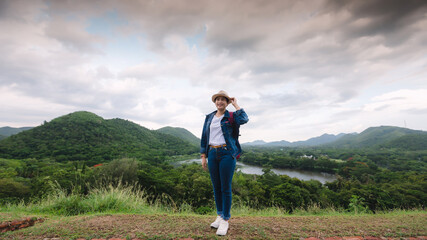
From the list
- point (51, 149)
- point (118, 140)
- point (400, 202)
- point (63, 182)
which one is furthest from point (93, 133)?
point (400, 202)

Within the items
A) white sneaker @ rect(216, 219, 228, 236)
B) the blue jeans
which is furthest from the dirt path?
the blue jeans

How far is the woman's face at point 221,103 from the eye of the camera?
9.18 ft

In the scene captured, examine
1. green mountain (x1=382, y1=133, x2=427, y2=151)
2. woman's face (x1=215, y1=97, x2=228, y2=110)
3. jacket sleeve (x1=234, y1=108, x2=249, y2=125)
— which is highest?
woman's face (x1=215, y1=97, x2=228, y2=110)

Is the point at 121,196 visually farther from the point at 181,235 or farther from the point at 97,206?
the point at 181,235

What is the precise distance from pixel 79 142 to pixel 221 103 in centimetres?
9416

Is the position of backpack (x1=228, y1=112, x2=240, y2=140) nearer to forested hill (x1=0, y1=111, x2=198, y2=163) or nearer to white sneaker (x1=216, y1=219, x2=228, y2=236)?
white sneaker (x1=216, y1=219, x2=228, y2=236)

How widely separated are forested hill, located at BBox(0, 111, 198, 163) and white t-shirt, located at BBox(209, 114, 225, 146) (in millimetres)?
64799

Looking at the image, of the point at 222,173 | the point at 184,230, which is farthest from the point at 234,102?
the point at 184,230

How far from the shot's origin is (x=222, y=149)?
2.63m

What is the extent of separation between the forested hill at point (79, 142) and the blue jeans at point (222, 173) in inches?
2546

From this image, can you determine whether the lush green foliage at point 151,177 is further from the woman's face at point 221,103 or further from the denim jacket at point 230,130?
the woman's face at point 221,103

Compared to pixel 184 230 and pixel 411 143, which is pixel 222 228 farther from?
pixel 411 143

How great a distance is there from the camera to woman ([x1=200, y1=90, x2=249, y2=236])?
259cm

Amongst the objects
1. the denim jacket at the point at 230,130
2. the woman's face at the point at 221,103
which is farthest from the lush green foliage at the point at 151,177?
the woman's face at the point at 221,103
